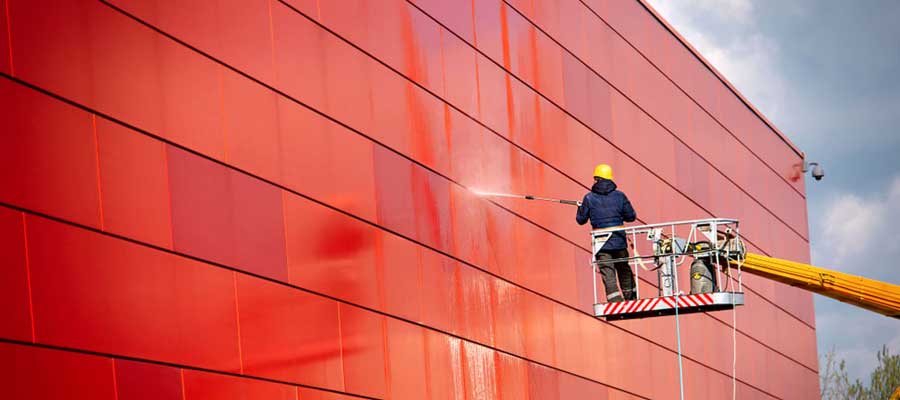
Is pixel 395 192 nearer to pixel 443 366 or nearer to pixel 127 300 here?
pixel 443 366

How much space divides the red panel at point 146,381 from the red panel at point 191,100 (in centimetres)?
266

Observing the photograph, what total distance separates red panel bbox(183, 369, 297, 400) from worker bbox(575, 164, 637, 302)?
577 cm

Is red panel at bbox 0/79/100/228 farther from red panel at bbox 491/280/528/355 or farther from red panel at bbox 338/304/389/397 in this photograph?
red panel at bbox 491/280/528/355

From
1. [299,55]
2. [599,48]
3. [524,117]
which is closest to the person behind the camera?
[299,55]

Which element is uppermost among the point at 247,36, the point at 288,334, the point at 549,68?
the point at 549,68

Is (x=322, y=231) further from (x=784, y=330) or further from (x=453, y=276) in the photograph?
(x=784, y=330)

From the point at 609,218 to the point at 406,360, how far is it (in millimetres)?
3755

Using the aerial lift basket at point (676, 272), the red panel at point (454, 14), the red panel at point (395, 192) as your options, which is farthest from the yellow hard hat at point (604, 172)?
the red panel at point (454, 14)

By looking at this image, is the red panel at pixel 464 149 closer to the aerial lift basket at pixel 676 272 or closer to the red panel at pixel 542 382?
the aerial lift basket at pixel 676 272

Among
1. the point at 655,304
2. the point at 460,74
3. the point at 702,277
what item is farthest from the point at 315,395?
the point at 460,74

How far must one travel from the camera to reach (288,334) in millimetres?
17094

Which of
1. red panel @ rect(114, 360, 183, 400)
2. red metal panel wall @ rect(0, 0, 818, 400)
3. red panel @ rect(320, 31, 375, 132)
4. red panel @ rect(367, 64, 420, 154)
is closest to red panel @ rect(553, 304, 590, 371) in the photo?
red metal panel wall @ rect(0, 0, 818, 400)

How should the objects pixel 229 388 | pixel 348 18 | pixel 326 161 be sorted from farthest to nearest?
pixel 348 18
pixel 326 161
pixel 229 388

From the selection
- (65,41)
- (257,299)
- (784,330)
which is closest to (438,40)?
(257,299)
